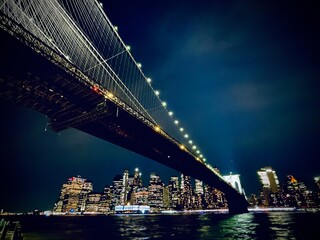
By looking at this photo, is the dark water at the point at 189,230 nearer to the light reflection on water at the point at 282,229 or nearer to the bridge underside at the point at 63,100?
the light reflection on water at the point at 282,229

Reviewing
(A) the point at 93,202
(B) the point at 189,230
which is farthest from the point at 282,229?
(A) the point at 93,202

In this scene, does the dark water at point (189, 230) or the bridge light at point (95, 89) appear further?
the dark water at point (189, 230)

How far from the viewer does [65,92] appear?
16062 mm

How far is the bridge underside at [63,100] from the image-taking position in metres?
13.0

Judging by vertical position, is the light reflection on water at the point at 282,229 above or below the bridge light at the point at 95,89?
below

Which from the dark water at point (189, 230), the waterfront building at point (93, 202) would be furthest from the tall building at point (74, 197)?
the dark water at point (189, 230)

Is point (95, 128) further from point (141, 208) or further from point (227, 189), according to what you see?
point (141, 208)

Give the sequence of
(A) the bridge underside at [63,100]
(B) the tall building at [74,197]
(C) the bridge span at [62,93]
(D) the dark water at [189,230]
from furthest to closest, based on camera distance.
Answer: (B) the tall building at [74,197]
(D) the dark water at [189,230]
(A) the bridge underside at [63,100]
(C) the bridge span at [62,93]

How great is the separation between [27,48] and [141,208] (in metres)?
128

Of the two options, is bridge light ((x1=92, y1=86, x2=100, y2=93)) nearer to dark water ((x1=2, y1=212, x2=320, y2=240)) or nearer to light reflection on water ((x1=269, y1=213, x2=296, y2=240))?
dark water ((x1=2, y1=212, x2=320, y2=240))

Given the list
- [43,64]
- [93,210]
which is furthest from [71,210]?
[43,64]

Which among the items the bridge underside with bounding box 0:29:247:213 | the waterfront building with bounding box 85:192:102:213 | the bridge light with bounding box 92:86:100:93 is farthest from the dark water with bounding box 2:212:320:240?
the waterfront building with bounding box 85:192:102:213

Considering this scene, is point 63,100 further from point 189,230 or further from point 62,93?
point 189,230

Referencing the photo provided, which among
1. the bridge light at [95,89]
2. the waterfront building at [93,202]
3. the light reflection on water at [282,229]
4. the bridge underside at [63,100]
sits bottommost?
the light reflection on water at [282,229]
